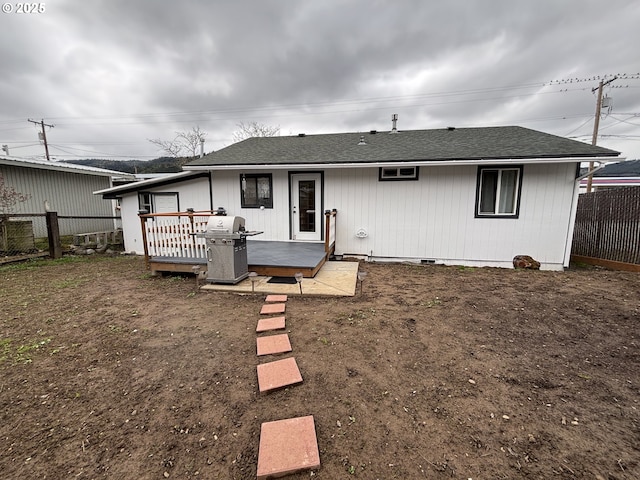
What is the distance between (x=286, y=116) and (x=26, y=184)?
16852 mm

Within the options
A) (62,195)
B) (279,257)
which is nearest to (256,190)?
(279,257)

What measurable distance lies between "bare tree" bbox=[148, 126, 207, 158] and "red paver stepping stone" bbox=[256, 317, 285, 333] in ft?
72.8

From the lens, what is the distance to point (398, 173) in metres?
7.05

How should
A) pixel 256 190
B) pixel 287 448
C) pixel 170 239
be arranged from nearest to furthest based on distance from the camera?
pixel 287 448 < pixel 170 239 < pixel 256 190

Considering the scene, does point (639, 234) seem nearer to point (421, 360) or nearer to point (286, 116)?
point (421, 360)

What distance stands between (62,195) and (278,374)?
44.2ft

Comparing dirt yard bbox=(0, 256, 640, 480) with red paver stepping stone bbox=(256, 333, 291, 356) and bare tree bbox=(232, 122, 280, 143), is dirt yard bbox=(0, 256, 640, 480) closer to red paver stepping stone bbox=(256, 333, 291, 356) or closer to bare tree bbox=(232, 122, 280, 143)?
red paver stepping stone bbox=(256, 333, 291, 356)

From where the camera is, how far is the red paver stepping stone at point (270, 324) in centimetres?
330

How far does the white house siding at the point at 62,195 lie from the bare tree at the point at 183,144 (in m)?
10.1

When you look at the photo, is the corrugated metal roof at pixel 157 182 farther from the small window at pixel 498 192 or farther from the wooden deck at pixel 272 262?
the small window at pixel 498 192

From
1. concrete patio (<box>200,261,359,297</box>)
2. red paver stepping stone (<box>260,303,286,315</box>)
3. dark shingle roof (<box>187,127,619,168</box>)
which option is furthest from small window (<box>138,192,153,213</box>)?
red paver stepping stone (<box>260,303,286,315</box>)

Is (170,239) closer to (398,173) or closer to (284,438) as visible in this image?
(284,438)

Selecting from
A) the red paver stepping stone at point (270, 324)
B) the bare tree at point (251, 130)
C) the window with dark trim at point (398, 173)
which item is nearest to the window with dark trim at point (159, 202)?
the window with dark trim at point (398, 173)

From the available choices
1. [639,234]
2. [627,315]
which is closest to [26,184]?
[627,315]
